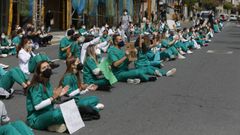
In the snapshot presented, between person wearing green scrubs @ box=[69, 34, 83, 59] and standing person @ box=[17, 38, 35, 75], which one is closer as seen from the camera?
standing person @ box=[17, 38, 35, 75]

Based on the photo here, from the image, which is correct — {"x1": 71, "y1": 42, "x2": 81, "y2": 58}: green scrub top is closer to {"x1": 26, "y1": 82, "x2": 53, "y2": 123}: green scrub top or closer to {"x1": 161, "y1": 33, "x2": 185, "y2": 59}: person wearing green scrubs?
{"x1": 161, "y1": 33, "x2": 185, "y2": 59}: person wearing green scrubs

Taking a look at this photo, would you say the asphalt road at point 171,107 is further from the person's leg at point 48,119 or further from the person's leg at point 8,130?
the person's leg at point 8,130

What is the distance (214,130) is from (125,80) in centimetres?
536

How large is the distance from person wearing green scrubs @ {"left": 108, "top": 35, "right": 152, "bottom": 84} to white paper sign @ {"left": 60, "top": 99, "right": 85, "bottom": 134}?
459 cm

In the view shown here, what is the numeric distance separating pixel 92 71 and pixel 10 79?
6.22 ft

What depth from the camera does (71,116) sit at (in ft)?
24.7

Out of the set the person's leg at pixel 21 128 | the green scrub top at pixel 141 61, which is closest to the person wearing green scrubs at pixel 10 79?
the person's leg at pixel 21 128

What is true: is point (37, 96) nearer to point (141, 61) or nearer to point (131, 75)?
point (131, 75)

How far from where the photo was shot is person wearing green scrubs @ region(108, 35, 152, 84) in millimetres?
12219

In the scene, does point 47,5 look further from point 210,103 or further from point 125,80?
point 210,103

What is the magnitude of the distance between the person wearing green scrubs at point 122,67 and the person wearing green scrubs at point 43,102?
477 cm

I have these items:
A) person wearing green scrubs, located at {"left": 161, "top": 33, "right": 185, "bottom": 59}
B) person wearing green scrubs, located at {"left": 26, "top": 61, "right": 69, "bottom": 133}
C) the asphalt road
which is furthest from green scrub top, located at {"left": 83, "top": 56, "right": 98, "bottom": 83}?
person wearing green scrubs, located at {"left": 161, "top": 33, "right": 185, "bottom": 59}

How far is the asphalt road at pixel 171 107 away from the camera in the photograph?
792 centimetres

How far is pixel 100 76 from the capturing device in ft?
37.7
